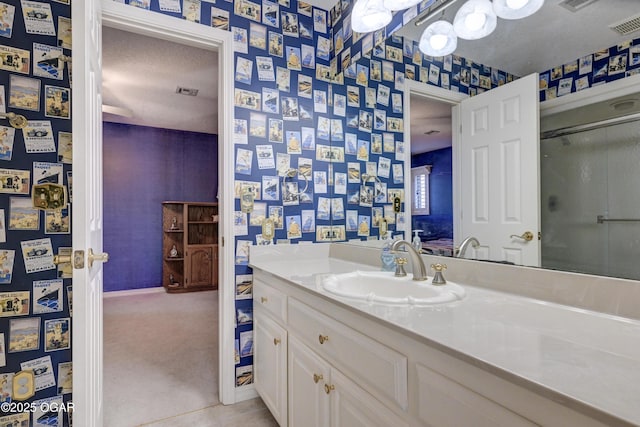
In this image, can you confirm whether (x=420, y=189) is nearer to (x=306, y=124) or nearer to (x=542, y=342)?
(x=306, y=124)

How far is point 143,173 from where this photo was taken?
496cm

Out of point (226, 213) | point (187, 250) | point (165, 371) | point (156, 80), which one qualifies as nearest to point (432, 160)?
point (226, 213)

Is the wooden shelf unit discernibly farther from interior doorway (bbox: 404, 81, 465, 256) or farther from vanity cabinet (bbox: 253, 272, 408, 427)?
interior doorway (bbox: 404, 81, 465, 256)

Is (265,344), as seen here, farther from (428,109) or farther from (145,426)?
(428,109)

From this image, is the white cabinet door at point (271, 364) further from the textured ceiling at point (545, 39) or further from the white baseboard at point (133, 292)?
the white baseboard at point (133, 292)

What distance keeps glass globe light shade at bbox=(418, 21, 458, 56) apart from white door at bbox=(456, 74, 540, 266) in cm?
29

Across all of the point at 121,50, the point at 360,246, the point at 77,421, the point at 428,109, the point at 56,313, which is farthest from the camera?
the point at 121,50

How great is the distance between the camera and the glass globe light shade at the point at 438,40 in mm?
1494

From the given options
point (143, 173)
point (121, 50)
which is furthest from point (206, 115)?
point (121, 50)

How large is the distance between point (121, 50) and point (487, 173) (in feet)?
9.94

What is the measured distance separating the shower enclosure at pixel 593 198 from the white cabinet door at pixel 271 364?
1.16 meters

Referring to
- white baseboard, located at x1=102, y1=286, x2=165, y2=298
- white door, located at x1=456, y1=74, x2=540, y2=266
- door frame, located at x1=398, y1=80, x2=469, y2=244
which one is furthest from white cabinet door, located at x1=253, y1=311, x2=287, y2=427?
white baseboard, located at x1=102, y1=286, x2=165, y2=298

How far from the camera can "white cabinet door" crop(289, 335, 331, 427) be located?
3.90ft

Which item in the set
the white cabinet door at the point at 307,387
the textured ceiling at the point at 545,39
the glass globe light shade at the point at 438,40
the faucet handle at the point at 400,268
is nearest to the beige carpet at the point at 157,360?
the white cabinet door at the point at 307,387
